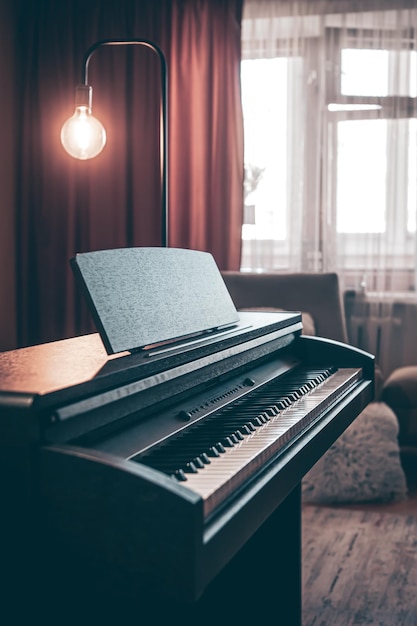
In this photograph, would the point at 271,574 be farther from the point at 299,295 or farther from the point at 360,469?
the point at 299,295

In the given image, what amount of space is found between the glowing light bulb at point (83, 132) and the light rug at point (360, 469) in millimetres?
1519

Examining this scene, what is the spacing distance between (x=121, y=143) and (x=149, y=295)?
3.21m

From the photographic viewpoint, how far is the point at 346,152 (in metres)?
4.41

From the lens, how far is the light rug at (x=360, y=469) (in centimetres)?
328

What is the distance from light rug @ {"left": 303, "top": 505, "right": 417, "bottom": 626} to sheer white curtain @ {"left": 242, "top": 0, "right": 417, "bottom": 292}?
1.62 meters

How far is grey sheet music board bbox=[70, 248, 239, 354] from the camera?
54.1 inches

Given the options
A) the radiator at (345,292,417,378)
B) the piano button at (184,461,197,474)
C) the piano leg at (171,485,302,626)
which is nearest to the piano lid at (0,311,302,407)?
the piano button at (184,461,197,474)

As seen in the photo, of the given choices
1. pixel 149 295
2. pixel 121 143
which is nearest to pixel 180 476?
pixel 149 295

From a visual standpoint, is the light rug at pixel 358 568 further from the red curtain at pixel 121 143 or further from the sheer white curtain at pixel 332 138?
the red curtain at pixel 121 143

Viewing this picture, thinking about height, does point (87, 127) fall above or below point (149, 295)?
above

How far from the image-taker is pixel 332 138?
4.43 meters

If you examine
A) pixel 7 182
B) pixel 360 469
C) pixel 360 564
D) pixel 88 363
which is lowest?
pixel 360 564

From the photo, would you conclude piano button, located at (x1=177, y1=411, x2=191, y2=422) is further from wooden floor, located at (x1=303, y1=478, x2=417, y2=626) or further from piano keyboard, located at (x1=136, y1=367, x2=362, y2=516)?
wooden floor, located at (x1=303, y1=478, x2=417, y2=626)

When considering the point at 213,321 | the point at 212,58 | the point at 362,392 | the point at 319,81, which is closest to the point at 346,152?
the point at 319,81
